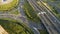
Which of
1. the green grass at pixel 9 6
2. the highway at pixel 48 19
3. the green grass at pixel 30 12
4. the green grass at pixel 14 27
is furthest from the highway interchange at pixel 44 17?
the green grass at pixel 14 27

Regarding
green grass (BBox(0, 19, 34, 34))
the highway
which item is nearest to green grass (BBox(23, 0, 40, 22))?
the highway

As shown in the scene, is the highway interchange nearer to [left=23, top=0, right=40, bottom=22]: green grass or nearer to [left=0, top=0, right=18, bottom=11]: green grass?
[left=23, top=0, right=40, bottom=22]: green grass

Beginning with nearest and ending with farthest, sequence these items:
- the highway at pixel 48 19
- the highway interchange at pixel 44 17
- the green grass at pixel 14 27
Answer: the green grass at pixel 14 27 → the highway at pixel 48 19 → the highway interchange at pixel 44 17

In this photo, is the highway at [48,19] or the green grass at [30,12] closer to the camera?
the highway at [48,19]

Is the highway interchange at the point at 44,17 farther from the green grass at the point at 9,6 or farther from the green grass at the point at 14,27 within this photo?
Answer: the green grass at the point at 14,27

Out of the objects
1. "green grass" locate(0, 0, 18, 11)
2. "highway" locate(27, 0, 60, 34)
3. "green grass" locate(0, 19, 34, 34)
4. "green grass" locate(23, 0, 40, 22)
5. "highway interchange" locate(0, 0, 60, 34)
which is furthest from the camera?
"green grass" locate(0, 0, 18, 11)

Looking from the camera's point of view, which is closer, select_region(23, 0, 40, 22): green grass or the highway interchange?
the highway interchange

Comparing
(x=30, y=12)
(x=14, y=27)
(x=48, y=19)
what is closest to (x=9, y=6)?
(x=30, y=12)

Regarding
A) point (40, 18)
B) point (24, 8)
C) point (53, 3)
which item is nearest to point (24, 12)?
point (24, 8)

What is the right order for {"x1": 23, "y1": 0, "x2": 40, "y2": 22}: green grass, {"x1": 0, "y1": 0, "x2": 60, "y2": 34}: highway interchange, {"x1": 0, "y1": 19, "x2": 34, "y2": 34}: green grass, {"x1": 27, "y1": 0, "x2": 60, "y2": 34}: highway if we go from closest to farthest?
{"x1": 0, "y1": 19, "x2": 34, "y2": 34}: green grass < {"x1": 27, "y1": 0, "x2": 60, "y2": 34}: highway < {"x1": 0, "y1": 0, "x2": 60, "y2": 34}: highway interchange < {"x1": 23, "y1": 0, "x2": 40, "y2": 22}: green grass
